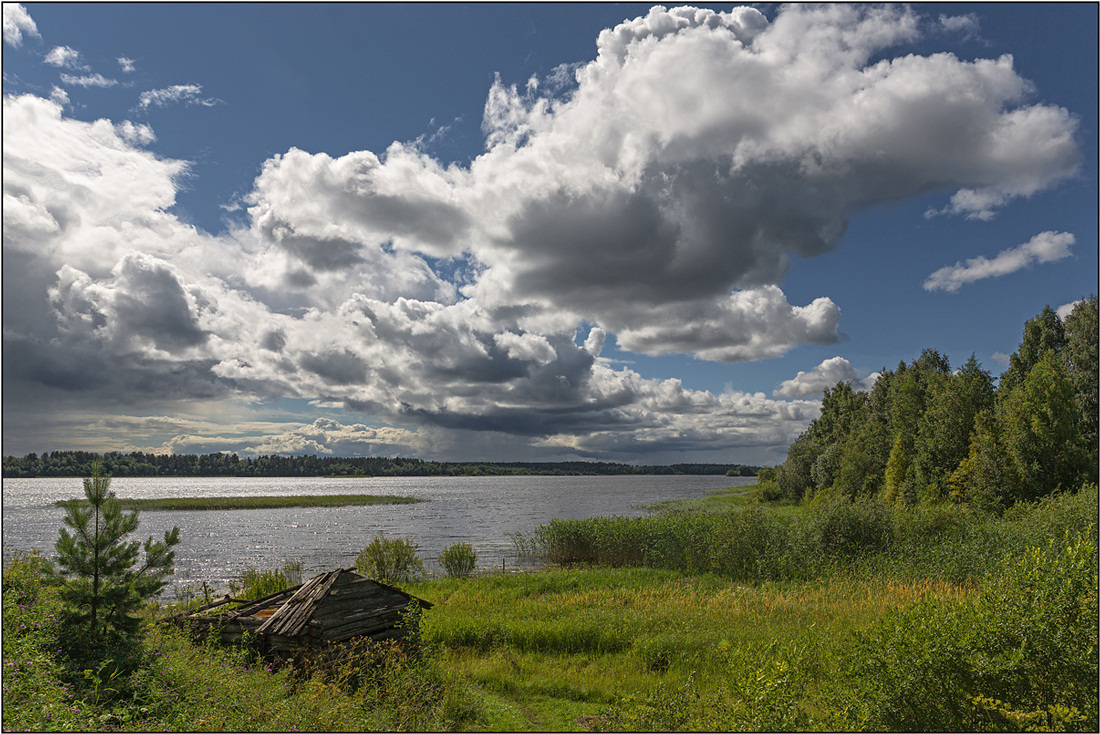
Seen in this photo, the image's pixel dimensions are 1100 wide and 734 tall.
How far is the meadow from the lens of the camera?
7594 mm

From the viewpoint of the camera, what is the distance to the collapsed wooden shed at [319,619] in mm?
12438

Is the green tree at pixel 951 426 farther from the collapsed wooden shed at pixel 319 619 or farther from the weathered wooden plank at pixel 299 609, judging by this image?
the weathered wooden plank at pixel 299 609

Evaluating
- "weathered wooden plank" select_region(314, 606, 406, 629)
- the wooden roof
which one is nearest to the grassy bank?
the wooden roof

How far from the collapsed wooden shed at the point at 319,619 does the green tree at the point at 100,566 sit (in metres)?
2.85

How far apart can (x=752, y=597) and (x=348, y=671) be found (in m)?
15.8

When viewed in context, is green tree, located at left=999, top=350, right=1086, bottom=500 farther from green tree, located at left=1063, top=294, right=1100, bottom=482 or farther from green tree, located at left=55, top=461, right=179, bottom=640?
green tree, located at left=55, top=461, right=179, bottom=640

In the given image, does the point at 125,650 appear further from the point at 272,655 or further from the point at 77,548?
the point at 272,655

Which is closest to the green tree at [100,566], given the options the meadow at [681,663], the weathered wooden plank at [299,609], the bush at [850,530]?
the meadow at [681,663]

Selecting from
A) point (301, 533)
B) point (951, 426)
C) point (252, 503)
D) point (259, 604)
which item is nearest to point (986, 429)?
point (951, 426)

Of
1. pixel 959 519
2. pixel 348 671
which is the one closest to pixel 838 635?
pixel 348 671

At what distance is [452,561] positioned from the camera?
33375 mm

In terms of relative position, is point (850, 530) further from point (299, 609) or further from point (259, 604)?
point (259, 604)

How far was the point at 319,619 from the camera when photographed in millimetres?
12680

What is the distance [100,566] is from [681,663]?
13820mm
